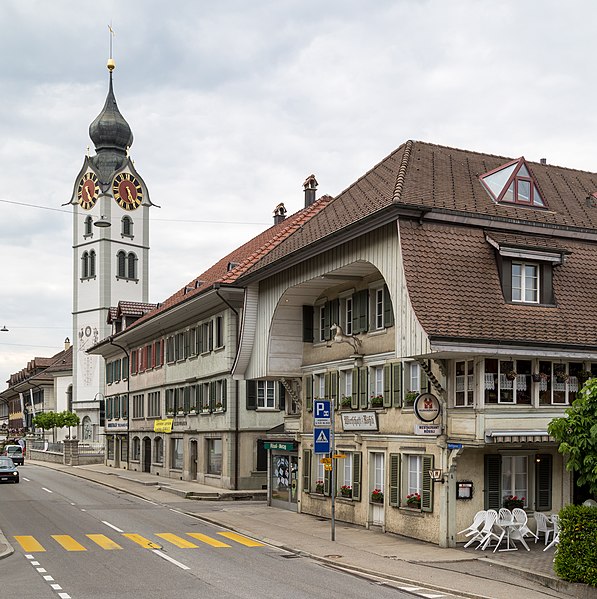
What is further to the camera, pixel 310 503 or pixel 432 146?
pixel 310 503

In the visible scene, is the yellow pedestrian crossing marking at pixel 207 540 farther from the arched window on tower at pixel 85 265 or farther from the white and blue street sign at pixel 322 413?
the arched window on tower at pixel 85 265

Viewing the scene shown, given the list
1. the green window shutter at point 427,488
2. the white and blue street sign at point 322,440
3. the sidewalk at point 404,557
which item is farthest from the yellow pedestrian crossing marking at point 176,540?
the green window shutter at point 427,488

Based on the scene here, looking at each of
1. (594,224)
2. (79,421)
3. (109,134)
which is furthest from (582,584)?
(109,134)

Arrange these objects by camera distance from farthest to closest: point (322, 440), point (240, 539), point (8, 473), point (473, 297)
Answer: point (8, 473) → point (240, 539) → point (322, 440) → point (473, 297)

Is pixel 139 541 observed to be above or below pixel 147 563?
below

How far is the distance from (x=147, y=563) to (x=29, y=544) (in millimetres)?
4676

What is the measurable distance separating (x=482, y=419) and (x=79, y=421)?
78656 mm

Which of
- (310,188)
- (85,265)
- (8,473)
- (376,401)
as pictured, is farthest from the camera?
(85,265)

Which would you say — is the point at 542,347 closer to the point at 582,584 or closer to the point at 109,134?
the point at 582,584

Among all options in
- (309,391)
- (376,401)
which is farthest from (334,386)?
(376,401)

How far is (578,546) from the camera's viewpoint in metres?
16.9

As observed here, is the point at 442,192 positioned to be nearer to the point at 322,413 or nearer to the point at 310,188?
the point at 322,413

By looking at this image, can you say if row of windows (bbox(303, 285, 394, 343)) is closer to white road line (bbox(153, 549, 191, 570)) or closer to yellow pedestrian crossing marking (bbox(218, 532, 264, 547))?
yellow pedestrian crossing marking (bbox(218, 532, 264, 547))

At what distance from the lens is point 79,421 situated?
96.1 meters
